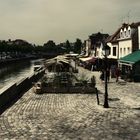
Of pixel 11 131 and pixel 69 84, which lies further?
pixel 69 84

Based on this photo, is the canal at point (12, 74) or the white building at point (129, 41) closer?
the white building at point (129, 41)

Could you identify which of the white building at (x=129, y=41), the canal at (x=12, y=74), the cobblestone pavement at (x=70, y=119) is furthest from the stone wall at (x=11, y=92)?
the white building at (x=129, y=41)

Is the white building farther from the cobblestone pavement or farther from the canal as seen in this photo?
the cobblestone pavement

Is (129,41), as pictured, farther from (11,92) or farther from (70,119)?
(70,119)

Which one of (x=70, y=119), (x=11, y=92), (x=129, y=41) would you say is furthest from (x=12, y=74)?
(x=70, y=119)

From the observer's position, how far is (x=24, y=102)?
67.3 feet

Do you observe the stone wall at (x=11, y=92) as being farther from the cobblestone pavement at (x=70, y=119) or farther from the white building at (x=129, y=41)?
the white building at (x=129, y=41)

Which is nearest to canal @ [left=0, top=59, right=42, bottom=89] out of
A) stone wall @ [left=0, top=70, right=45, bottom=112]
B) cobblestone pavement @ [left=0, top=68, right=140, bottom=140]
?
stone wall @ [left=0, top=70, right=45, bottom=112]

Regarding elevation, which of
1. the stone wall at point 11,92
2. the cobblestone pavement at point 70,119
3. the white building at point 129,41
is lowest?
the cobblestone pavement at point 70,119

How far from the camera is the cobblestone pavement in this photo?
507 inches

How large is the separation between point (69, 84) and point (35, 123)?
11.3m

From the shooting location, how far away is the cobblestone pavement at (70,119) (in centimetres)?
1288

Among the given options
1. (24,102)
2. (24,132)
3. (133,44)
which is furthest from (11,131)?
(133,44)

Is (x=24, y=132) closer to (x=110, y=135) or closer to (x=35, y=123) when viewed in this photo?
(x=35, y=123)
